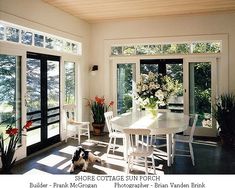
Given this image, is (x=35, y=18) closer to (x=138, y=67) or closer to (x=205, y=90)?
(x=138, y=67)

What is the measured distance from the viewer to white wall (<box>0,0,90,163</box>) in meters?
4.42

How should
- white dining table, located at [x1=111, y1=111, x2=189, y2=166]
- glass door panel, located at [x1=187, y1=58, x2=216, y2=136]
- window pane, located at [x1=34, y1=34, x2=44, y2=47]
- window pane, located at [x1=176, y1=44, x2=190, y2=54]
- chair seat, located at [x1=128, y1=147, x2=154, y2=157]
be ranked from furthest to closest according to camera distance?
window pane, located at [x1=176, y1=44, x2=190, y2=54], glass door panel, located at [x1=187, y1=58, x2=216, y2=136], window pane, located at [x1=34, y1=34, x2=44, y2=47], white dining table, located at [x1=111, y1=111, x2=189, y2=166], chair seat, located at [x1=128, y1=147, x2=154, y2=157]

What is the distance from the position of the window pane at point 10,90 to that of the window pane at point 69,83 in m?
1.86

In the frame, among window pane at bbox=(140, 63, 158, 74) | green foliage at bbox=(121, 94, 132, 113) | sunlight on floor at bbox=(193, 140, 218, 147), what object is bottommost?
sunlight on floor at bbox=(193, 140, 218, 147)

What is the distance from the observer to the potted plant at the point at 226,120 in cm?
579

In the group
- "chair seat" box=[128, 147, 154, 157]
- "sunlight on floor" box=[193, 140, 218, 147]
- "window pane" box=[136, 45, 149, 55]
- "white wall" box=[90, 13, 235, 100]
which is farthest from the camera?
"window pane" box=[136, 45, 149, 55]

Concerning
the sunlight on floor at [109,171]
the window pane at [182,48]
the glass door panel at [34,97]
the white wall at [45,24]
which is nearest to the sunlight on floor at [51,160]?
the white wall at [45,24]

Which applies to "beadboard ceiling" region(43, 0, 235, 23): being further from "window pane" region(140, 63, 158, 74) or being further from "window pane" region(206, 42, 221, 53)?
"window pane" region(140, 63, 158, 74)

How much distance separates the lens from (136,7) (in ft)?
19.6

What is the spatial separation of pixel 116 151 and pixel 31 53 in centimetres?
260

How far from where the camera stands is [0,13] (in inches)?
165

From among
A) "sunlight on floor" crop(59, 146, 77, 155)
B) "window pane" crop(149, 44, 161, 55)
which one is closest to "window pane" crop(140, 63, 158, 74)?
"window pane" crop(149, 44, 161, 55)

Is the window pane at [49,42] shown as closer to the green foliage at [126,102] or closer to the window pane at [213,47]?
the green foliage at [126,102]

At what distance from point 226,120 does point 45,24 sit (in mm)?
4480
